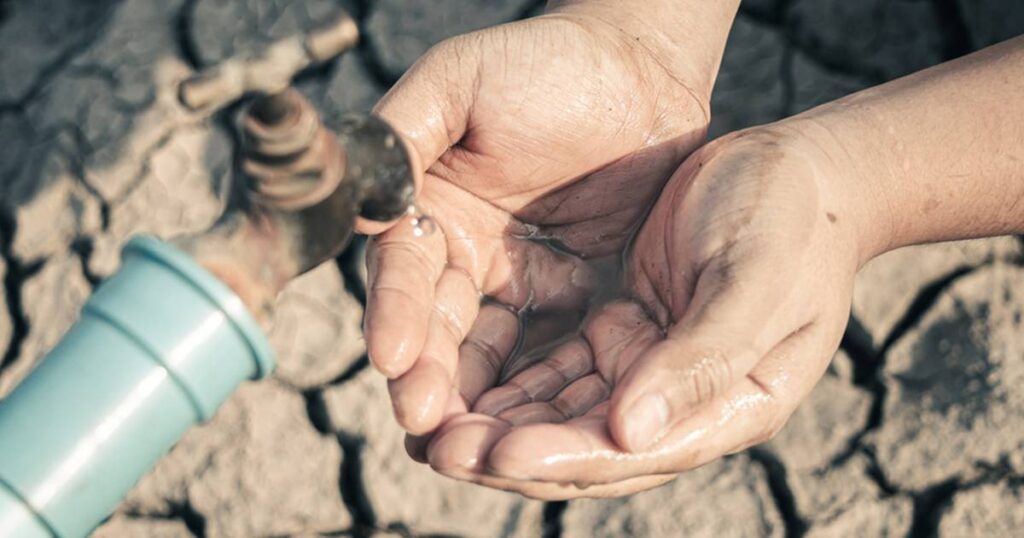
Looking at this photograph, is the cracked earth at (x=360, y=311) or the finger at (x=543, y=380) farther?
the cracked earth at (x=360, y=311)

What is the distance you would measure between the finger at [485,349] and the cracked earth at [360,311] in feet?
1.66

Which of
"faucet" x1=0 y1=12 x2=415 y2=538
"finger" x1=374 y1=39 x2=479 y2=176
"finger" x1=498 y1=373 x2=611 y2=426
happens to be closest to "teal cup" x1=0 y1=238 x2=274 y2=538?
"faucet" x1=0 y1=12 x2=415 y2=538

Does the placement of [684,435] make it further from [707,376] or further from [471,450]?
[471,450]

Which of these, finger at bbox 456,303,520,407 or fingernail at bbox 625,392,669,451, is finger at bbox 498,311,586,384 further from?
fingernail at bbox 625,392,669,451

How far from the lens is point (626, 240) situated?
181 cm

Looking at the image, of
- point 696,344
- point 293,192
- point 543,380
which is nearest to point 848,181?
point 696,344

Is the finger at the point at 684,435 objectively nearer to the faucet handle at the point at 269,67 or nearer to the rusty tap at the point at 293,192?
the rusty tap at the point at 293,192

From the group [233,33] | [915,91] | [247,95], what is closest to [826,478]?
[915,91]

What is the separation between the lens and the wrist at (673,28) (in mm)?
1864

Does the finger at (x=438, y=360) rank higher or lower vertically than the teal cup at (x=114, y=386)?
lower

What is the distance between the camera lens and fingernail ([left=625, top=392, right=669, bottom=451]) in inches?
48.7

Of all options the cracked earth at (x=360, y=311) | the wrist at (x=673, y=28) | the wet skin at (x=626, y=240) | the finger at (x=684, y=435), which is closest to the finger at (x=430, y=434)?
the wet skin at (x=626, y=240)

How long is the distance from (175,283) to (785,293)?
32.7 inches

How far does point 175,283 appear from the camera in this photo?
103 cm
